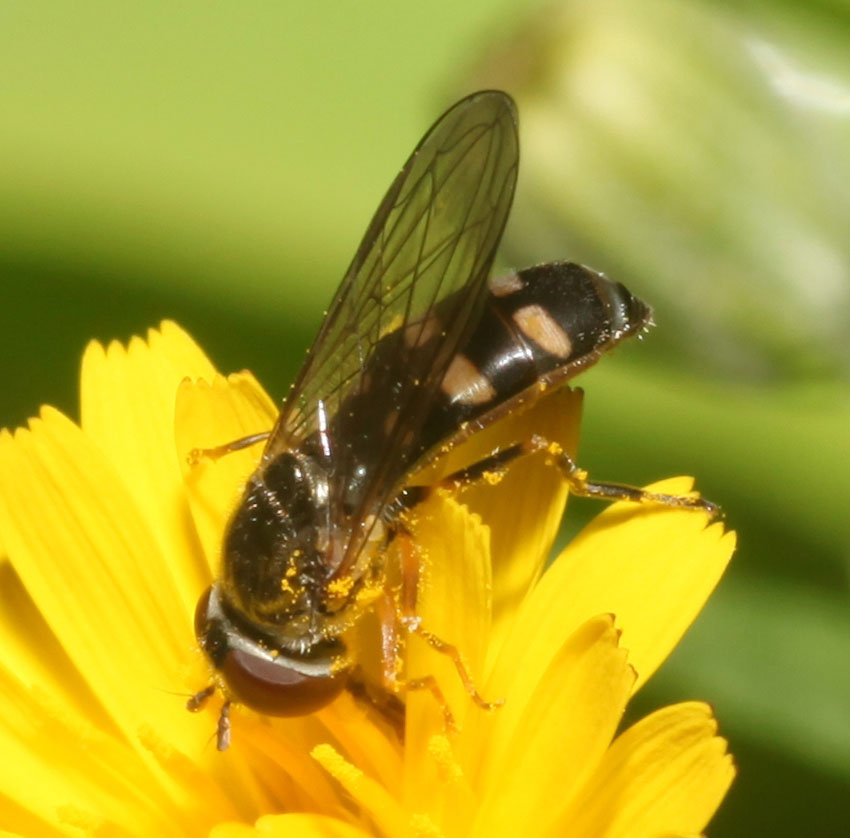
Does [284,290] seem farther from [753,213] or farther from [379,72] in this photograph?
[753,213]

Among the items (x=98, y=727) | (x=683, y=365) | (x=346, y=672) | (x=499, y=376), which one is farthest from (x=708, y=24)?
(x=98, y=727)

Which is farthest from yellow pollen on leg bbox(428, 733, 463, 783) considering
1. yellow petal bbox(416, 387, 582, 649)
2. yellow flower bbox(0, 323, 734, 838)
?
yellow petal bbox(416, 387, 582, 649)

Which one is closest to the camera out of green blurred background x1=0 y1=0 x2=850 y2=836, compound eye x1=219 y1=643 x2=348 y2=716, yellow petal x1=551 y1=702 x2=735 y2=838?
yellow petal x1=551 y1=702 x2=735 y2=838

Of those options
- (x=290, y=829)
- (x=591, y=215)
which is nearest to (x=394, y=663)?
(x=290, y=829)

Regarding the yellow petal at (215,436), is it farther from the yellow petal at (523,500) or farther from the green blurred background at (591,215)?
the green blurred background at (591,215)

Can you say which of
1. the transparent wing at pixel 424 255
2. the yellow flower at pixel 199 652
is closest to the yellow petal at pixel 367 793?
the yellow flower at pixel 199 652

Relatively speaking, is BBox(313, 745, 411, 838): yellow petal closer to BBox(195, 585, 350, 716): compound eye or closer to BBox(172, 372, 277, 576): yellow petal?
BBox(195, 585, 350, 716): compound eye
